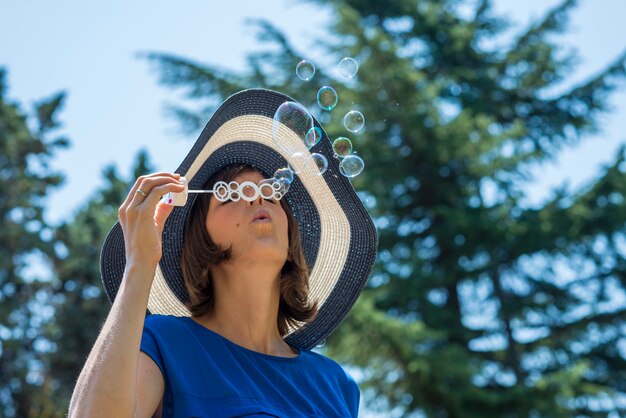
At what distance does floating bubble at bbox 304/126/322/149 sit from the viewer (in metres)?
2.98

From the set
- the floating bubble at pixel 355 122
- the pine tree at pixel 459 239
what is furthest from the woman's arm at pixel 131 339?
the pine tree at pixel 459 239

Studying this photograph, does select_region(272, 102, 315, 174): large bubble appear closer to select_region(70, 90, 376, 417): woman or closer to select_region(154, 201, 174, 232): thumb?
select_region(70, 90, 376, 417): woman

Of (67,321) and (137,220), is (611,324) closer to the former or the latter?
(67,321)

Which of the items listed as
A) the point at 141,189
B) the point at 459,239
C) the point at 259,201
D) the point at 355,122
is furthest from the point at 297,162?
the point at 459,239

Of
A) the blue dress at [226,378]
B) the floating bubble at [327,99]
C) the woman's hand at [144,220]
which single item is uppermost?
the woman's hand at [144,220]

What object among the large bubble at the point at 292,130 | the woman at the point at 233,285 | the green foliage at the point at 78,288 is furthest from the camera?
the green foliage at the point at 78,288

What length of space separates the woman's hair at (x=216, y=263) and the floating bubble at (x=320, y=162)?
0.19 m

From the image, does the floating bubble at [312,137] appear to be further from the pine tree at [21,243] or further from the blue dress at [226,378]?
the pine tree at [21,243]

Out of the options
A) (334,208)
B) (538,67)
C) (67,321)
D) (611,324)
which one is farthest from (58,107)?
(334,208)

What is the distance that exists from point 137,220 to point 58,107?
55.3 ft

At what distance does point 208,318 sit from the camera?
2572 mm

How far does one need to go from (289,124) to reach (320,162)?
0.16m

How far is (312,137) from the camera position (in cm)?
299

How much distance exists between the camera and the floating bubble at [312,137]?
2977 millimetres
